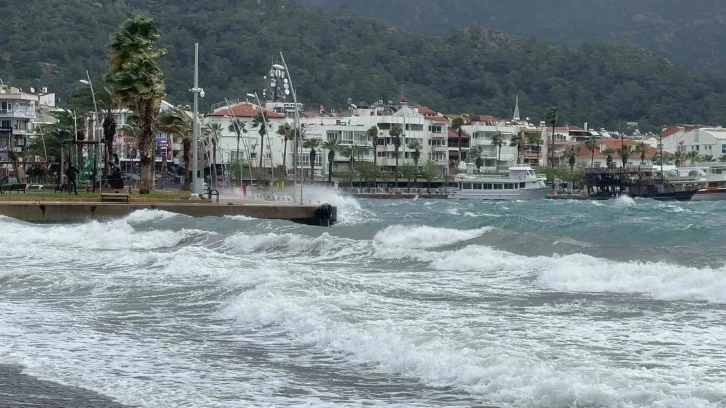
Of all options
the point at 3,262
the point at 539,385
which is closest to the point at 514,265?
the point at 3,262

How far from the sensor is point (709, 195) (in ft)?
417

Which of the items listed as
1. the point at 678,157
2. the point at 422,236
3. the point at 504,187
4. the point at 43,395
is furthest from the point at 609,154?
the point at 43,395

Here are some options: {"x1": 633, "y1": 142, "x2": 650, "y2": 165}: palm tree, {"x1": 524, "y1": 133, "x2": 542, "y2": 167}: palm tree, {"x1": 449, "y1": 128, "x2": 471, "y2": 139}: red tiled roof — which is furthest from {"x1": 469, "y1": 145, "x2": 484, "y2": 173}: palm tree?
{"x1": 633, "y1": 142, "x2": 650, "y2": 165}: palm tree

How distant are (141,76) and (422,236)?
2311cm

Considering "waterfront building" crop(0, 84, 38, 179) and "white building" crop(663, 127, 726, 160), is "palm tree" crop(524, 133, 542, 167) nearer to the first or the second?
"white building" crop(663, 127, 726, 160)

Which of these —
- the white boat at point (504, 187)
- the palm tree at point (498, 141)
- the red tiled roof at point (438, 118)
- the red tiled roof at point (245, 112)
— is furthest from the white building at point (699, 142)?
the red tiled roof at point (245, 112)

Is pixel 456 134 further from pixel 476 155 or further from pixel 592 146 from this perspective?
pixel 592 146

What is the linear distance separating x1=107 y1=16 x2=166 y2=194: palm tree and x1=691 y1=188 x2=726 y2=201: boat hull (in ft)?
264

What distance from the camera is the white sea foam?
127ft

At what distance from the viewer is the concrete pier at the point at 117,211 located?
4922cm

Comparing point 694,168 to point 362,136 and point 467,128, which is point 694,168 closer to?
point 467,128

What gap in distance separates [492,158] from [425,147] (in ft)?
39.3

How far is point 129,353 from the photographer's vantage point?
1600 centimetres

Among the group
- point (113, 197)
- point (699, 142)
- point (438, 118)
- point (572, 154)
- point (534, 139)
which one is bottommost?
point (113, 197)
